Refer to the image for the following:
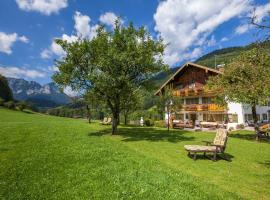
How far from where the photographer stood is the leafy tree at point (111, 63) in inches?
840

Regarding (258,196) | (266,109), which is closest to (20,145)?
(258,196)

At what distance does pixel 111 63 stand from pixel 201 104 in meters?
29.0

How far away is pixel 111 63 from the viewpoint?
21344 millimetres

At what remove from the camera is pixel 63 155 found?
37.8 ft

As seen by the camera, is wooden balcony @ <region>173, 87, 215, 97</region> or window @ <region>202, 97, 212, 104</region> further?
window @ <region>202, 97, 212, 104</region>

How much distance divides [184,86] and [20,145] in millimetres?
40320

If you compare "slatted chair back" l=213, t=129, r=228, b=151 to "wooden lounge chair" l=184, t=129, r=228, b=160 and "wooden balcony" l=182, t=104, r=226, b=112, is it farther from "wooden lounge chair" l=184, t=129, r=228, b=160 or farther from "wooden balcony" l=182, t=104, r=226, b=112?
"wooden balcony" l=182, t=104, r=226, b=112

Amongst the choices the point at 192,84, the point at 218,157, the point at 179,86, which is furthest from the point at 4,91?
the point at 218,157

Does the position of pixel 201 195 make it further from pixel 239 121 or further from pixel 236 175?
A: pixel 239 121

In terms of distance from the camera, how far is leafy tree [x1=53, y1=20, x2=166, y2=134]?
21344 millimetres

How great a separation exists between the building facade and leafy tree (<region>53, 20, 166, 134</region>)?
19724 mm

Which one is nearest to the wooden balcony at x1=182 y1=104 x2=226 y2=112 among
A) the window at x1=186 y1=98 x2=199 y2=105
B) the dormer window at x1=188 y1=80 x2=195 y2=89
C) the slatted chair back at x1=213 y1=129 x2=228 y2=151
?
the window at x1=186 y1=98 x2=199 y2=105

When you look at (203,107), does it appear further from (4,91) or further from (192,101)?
(4,91)

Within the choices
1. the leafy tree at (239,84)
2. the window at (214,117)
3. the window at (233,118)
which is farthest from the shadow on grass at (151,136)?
the window at (214,117)
